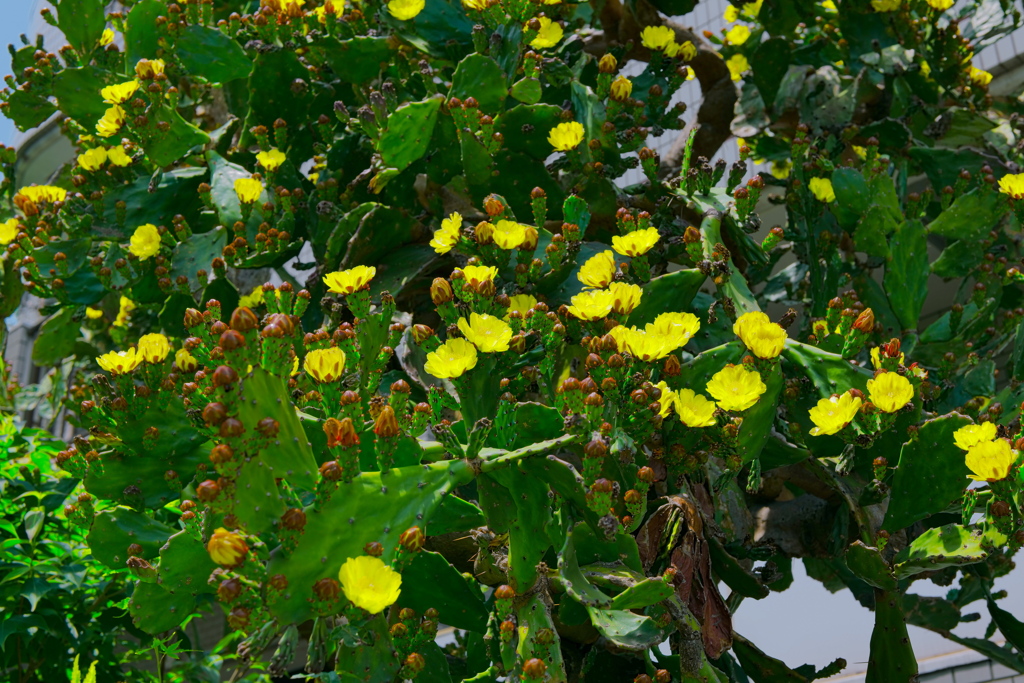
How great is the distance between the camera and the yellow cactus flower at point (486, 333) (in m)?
1.21

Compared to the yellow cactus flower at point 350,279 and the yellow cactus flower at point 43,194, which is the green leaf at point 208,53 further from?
the yellow cactus flower at point 350,279

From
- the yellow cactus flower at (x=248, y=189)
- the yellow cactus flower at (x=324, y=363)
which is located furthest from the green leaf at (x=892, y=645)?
the yellow cactus flower at (x=248, y=189)

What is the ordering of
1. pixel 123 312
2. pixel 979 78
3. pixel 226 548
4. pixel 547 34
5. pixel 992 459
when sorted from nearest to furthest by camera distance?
pixel 226 548, pixel 992 459, pixel 547 34, pixel 979 78, pixel 123 312

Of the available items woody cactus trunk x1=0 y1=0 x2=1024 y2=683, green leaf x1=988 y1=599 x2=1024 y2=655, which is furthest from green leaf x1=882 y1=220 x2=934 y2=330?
green leaf x1=988 y1=599 x2=1024 y2=655

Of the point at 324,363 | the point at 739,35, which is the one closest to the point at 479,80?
the point at 324,363

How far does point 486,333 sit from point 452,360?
6cm

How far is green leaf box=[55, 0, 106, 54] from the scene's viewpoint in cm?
228

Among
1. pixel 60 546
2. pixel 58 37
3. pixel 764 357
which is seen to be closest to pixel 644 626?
pixel 764 357

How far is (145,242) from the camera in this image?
6.60 feet

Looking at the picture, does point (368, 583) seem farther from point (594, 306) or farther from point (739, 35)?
point (739, 35)

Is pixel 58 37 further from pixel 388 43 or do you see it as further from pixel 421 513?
pixel 421 513

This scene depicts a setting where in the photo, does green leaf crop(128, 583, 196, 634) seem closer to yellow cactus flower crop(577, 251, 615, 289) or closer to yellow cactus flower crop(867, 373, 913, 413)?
yellow cactus flower crop(577, 251, 615, 289)

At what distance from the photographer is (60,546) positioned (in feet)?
7.10

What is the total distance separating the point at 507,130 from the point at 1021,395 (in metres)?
1.20
